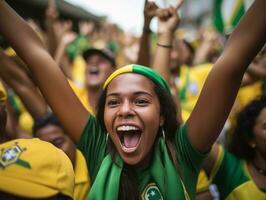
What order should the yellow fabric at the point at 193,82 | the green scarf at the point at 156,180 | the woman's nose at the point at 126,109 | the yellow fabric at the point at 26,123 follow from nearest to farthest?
the green scarf at the point at 156,180
the woman's nose at the point at 126,109
the yellow fabric at the point at 26,123
the yellow fabric at the point at 193,82

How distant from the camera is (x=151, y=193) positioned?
1.75 m

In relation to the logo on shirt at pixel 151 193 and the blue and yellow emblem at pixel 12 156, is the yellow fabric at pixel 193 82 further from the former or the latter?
the blue and yellow emblem at pixel 12 156

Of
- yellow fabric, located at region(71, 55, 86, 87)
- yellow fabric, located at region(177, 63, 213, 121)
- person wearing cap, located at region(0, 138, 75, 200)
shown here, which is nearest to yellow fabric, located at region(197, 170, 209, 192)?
person wearing cap, located at region(0, 138, 75, 200)

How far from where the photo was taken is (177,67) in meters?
4.34

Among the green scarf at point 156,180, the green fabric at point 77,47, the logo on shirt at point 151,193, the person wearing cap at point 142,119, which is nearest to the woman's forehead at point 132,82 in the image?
the person wearing cap at point 142,119

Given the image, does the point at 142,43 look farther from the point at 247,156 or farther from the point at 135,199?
the point at 135,199

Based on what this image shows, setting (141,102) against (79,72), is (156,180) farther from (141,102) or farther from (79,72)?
(79,72)

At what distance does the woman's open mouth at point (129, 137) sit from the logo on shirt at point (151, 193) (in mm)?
196

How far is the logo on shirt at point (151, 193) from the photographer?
5.69ft

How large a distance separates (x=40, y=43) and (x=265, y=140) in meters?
1.43

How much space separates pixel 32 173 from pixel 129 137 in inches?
27.2

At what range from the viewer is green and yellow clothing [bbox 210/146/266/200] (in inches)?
87.4

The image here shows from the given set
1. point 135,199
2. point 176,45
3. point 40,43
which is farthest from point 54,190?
point 176,45

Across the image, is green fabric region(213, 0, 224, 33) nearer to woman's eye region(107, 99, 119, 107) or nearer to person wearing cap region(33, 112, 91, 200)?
person wearing cap region(33, 112, 91, 200)
